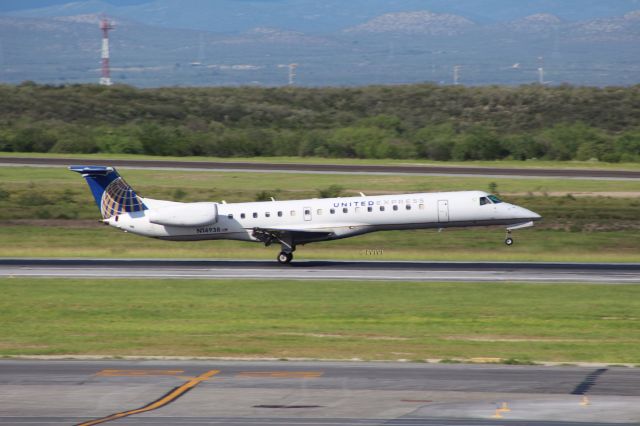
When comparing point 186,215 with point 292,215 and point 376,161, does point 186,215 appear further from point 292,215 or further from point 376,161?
point 376,161

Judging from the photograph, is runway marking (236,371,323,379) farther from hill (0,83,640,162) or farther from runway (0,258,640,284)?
hill (0,83,640,162)

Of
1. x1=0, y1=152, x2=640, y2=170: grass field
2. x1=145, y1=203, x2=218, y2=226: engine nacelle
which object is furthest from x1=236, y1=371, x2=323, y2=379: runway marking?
x1=0, y1=152, x2=640, y2=170: grass field

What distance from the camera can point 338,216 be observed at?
144 feet

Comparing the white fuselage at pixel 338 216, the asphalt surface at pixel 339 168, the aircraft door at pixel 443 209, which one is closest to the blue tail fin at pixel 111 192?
the white fuselage at pixel 338 216

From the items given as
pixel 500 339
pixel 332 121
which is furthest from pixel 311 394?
pixel 332 121

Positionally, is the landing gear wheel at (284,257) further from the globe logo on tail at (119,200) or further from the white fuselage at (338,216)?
the globe logo on tail at (119,200)

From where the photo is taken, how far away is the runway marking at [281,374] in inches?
911

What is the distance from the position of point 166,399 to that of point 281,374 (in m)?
3.28

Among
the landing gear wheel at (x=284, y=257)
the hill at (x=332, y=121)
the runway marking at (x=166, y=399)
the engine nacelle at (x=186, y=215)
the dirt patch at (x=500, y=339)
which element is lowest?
the dirt patch at (x=500, y=339)

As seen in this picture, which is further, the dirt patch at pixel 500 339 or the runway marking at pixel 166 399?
the dirt patch at pixel 500 339

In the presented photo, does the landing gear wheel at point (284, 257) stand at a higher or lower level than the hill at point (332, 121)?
lower

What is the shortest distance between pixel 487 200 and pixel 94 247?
63.1 ft

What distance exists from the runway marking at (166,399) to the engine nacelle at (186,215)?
67.9ft

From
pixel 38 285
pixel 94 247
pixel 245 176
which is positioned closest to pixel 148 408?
pixel 38 285
